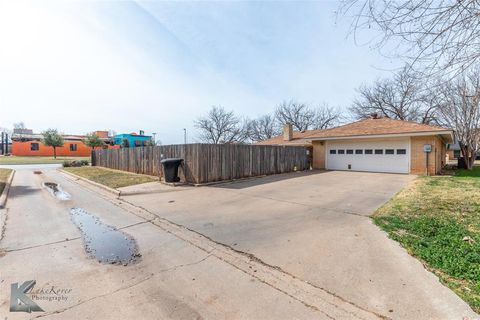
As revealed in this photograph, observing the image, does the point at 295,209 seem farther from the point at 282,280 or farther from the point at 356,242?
the point at 282,280

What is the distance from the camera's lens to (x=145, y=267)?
3389 mm

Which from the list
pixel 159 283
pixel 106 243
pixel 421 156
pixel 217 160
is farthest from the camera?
pixel 421 156

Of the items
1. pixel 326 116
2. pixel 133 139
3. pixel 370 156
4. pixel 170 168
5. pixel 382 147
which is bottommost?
pixel 170 168

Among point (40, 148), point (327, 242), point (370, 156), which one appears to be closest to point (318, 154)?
point (370, 156)

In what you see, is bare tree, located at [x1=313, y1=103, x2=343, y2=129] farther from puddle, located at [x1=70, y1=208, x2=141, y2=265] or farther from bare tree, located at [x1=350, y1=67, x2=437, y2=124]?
puddle, located at [x1=70, y1=208, x2=141, y2=265]

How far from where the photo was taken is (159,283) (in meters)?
2.97

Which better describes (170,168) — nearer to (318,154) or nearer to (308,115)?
(318,154)

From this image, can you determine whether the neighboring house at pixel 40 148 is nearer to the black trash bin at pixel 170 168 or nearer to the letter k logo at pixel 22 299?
the black trash bin at pixel 170 168

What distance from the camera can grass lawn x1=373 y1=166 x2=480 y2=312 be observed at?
2908 mm

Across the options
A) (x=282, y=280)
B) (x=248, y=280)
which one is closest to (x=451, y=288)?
(x=282, y=280)

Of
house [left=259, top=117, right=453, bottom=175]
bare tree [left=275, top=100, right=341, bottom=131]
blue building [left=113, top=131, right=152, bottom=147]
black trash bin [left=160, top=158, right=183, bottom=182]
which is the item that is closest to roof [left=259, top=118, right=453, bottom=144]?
house [left=259, top=117, right=453, bottom=175]

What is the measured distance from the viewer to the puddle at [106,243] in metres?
3.72

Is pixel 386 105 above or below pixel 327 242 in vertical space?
above

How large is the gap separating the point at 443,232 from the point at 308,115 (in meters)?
41.1
